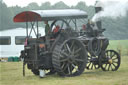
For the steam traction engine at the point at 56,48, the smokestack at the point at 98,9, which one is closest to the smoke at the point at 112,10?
the smokestack at the point at 98,9

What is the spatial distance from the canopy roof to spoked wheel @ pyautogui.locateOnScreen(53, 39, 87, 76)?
971 millimetres

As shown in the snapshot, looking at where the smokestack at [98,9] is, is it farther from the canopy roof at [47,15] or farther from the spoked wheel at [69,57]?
the spoked wheel at [69,57]

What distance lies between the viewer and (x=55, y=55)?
46.3 feet

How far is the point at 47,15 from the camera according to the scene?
1429cm

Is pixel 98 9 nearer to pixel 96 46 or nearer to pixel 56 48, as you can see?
pixel 96 46

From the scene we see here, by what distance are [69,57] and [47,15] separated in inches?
70.1

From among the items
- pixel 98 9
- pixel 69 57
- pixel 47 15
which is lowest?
pixel 69 57

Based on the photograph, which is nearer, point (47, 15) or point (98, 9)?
point (47, 15)

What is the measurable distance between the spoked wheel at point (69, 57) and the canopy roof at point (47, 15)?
0.97 meters

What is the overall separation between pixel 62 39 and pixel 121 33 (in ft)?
158

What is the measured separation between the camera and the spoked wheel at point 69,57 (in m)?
14.1

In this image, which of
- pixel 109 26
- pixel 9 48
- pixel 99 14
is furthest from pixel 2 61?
pixel 109 26

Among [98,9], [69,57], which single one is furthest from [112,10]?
[69,57]

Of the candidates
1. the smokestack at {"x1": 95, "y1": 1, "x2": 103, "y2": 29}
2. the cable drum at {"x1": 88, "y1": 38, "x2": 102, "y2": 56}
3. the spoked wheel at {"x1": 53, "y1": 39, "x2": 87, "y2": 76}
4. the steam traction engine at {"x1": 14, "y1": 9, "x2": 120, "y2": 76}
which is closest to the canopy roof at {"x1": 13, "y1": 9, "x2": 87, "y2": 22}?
the steam traction engine at {"x1": 14, "y1": 9, "x2": 120, "y2": 76}
